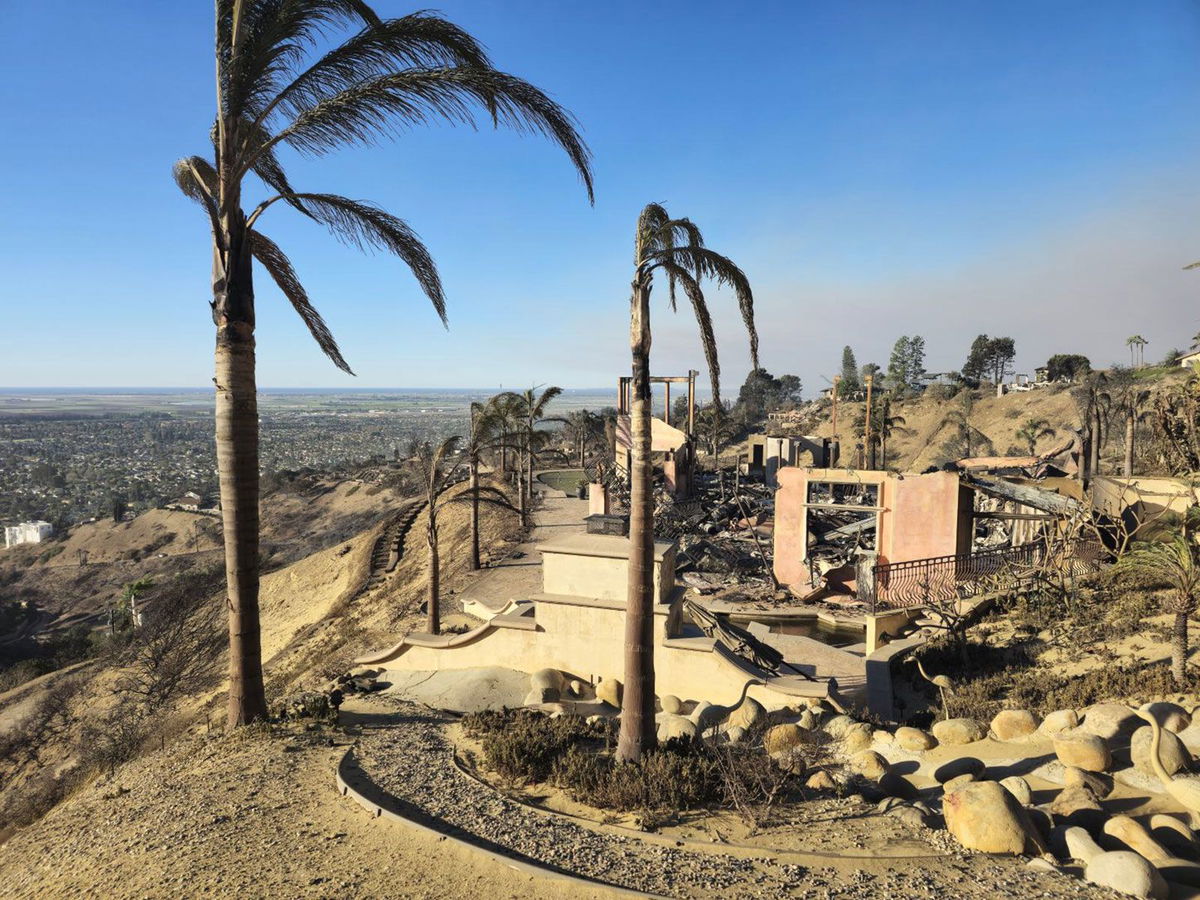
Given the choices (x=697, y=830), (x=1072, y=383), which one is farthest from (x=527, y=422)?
(x=1072, y=383)

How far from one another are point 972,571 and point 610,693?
11.5 meters

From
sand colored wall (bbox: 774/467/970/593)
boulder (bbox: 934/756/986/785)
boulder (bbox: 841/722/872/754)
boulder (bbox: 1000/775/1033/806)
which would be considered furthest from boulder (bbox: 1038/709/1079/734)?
sand colored wall (bbox: 774/467/970/593)

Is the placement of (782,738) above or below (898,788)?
below

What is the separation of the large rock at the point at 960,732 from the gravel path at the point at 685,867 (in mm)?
3218

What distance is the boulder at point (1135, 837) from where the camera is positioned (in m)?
4.89

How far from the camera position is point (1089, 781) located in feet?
20.1

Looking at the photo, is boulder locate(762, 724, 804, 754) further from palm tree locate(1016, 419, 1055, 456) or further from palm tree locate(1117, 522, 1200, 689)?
palm tree locate(1016, 419, 1055, 456)

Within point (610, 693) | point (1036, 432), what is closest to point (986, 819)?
point (610, 693)

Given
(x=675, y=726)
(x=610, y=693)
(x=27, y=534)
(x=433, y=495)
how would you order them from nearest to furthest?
(x=675, y=726) → (x=610, y=693) → (x=433, y=495) → (x=27, y=534)

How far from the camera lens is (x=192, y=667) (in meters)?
16.3

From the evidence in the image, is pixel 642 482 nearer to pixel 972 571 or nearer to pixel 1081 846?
pixel 1081 846

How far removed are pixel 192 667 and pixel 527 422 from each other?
540 inches

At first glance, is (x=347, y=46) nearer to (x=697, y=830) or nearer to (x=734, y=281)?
(x=734, y=281)

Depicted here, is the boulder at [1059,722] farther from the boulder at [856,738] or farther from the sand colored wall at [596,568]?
the sand colored wall at [596,568]
